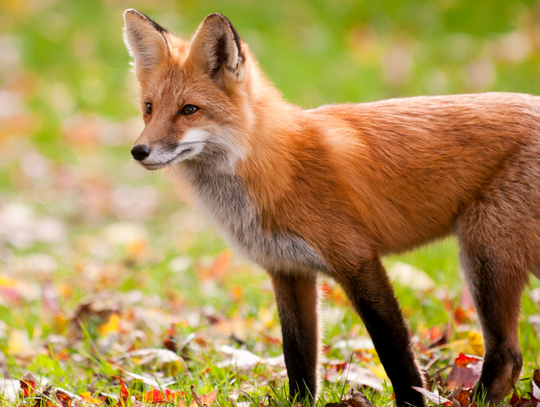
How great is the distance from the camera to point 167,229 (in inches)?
275

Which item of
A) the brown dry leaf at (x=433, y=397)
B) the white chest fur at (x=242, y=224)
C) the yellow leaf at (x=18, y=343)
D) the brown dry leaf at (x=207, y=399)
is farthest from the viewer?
the yellow leaf at (x=18, y=343)

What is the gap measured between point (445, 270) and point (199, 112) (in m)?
2.86

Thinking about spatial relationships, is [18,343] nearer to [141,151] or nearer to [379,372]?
[141,151]

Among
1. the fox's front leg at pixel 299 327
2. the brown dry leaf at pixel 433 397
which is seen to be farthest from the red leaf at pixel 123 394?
the brown dry leaf at pixel 433 397

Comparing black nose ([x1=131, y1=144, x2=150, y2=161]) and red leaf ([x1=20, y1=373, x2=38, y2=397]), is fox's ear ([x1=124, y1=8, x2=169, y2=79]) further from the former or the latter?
red leaf ([x1=20, y1=373, x2=38, y2=397])

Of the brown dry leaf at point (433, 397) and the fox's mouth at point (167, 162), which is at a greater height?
the fox's mouth at point (167, 162)

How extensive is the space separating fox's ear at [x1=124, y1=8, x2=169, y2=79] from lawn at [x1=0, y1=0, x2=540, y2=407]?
0.76 m

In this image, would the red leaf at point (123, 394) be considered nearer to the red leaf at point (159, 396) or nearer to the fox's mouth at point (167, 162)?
the red leaf at point (159, 396)

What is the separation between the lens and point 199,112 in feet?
9.85

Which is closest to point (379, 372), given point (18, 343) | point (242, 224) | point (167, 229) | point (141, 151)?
point (242, 224)

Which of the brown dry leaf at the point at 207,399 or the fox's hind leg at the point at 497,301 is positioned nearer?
the brown dry leaf at the point at 207,399

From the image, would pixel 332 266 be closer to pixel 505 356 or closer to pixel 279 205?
pixel 279 205

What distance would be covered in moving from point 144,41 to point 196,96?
53 cm

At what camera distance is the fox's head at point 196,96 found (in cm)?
290
